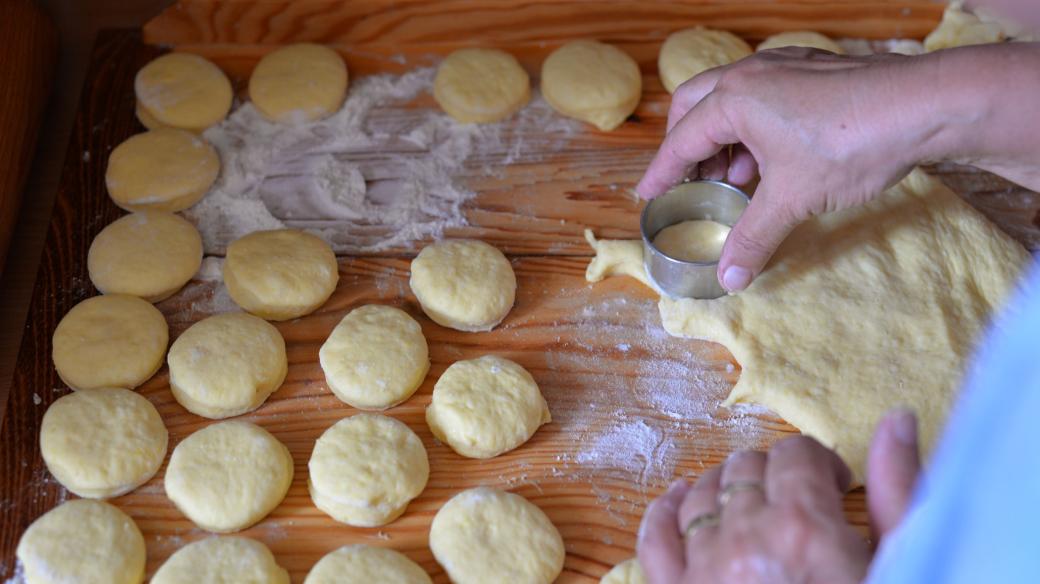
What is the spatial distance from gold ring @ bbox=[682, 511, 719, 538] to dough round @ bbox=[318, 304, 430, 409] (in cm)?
74

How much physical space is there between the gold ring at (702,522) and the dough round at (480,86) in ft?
4.44

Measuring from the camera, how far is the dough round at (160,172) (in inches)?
91.1

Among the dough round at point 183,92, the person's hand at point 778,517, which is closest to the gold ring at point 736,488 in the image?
the person's hand at point 778,517

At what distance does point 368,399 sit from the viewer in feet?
6.58

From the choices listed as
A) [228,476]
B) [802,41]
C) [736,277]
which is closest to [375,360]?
[228,476]

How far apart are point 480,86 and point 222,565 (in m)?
1.39

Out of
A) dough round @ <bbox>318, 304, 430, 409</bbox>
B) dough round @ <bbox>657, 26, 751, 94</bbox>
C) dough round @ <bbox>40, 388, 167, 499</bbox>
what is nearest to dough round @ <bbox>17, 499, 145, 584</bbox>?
dough round @ <bbox>40, 388, 167, 499</bbox>

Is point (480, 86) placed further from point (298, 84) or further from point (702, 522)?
point (702, 522)

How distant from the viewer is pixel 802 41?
264 centimetres

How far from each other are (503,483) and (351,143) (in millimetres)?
1051

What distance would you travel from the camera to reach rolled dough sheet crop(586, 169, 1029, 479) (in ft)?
6.53

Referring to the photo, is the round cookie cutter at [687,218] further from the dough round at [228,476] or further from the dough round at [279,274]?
the dough round at [228,476]

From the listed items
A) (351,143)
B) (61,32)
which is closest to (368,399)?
(351,143)

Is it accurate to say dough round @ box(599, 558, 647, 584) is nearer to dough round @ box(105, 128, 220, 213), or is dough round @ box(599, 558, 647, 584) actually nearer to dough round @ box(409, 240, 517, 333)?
dough round @ box(409, 240, 517, 333)
